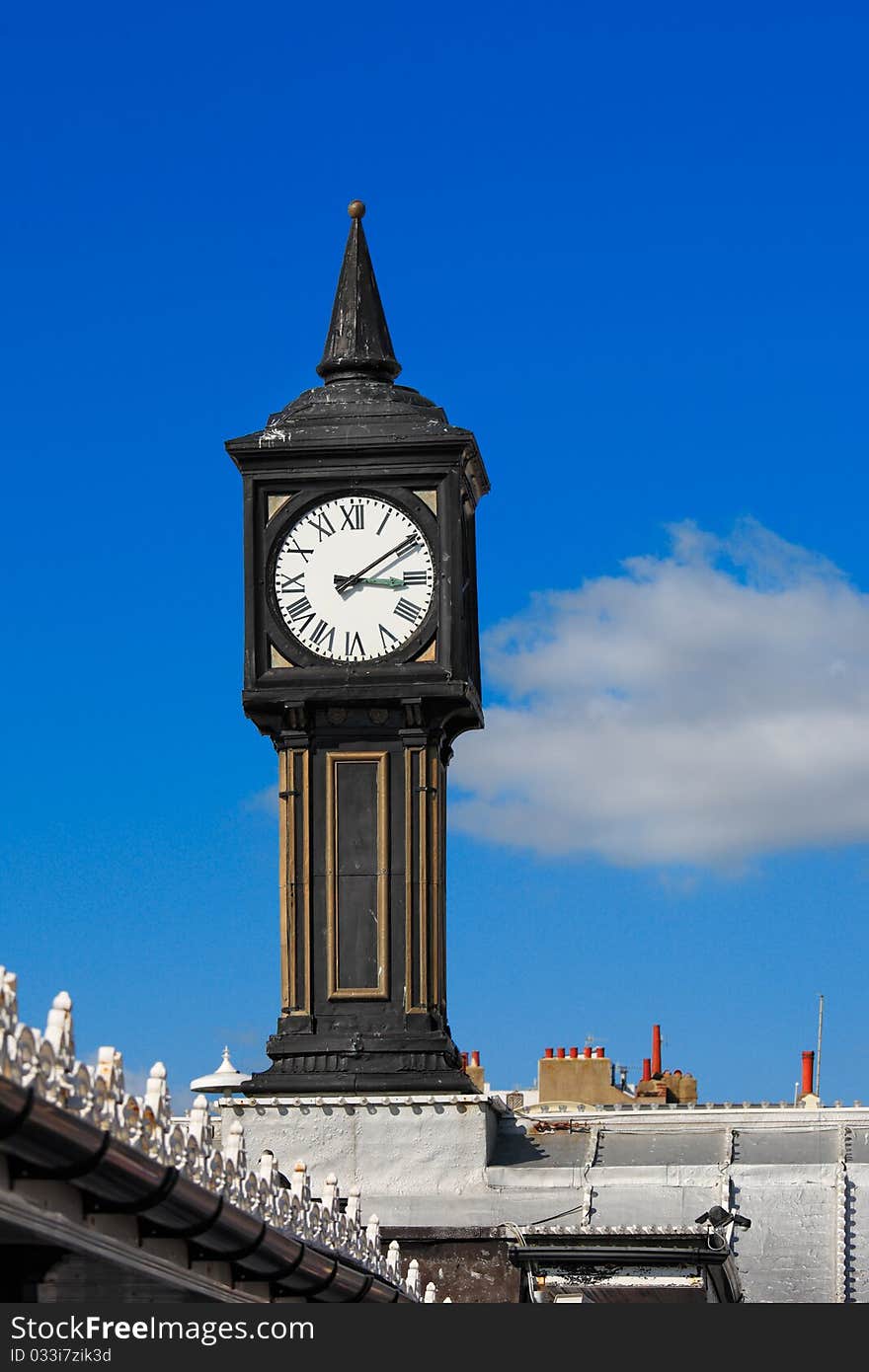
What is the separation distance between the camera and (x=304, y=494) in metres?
46.2

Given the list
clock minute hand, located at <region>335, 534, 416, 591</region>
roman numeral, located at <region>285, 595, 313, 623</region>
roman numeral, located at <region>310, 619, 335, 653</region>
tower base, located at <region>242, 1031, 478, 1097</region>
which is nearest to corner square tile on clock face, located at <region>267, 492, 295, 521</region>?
roman numeral, located at <region>285, 595, 313, 623</region>

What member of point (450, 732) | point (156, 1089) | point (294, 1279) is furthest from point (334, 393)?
point (156, 1089)

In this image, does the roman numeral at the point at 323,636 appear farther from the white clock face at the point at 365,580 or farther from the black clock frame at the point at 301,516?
the black clock frame at the point at 301,516

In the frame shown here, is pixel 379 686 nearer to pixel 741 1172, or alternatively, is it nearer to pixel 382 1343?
pixel 741 1172

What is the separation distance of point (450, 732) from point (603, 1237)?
893 cm

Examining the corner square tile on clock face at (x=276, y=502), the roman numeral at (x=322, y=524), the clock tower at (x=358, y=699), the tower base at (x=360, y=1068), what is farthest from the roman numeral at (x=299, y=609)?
the tower base at (x=360, y=1068)

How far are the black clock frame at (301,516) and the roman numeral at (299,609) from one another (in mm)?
141

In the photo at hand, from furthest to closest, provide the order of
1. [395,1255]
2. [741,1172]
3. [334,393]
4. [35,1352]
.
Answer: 1. [334,393]
2. [741,1172]
3. [395,1255]
4. [35,1352]

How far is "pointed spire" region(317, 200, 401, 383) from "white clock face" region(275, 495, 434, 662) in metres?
3.04

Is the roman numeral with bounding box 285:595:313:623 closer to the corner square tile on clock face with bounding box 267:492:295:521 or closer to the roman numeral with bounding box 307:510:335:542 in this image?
the roman numeral with bounding box 307:510:335:542

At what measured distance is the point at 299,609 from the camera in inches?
1821

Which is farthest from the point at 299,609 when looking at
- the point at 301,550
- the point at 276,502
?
the point at 276,502

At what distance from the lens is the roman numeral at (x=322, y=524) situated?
46188 millimetres

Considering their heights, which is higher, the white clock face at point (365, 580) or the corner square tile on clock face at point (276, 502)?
the corner square tile on clock face at point (276, 502)
